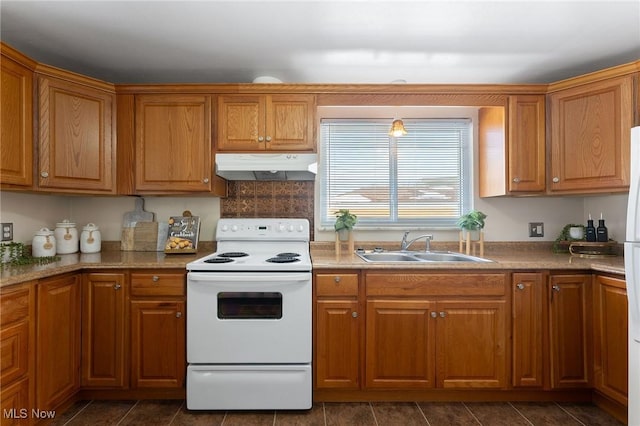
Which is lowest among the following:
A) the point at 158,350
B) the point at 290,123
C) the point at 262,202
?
the point at 158,350

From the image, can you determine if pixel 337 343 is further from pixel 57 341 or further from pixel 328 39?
pixel 328 39

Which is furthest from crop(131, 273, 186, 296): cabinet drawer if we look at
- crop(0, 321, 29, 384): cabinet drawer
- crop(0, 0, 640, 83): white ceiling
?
crop(0, 0, 640, 83): white ceiling

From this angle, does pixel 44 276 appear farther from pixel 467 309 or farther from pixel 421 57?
pixel 421 57

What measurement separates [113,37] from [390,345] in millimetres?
2541

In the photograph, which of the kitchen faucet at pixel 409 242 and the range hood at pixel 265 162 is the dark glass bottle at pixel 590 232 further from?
the range hood at pixel 265 162

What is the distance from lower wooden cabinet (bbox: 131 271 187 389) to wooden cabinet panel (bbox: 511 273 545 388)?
79.9 inches

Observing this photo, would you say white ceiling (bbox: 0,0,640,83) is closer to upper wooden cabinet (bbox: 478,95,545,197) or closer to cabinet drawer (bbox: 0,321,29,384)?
upper wooden cabinet (bbox: 478,95,545,197)

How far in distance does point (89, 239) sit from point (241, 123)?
1472 millimetres

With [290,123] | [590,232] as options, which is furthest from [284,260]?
[590,232]

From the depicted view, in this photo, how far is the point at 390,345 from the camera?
6.72 feet

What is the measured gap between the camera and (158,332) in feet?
6.72

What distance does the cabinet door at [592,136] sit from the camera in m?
2.09

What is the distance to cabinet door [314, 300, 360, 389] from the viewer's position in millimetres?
2037

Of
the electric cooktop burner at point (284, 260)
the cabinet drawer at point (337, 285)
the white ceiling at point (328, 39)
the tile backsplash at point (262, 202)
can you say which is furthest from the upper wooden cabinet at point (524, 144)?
the electric cooktop burner at point (284, 260)
